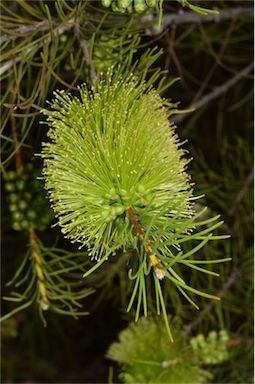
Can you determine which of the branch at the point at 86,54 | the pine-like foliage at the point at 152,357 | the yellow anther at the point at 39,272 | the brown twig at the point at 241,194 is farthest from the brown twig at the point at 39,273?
the brown twig at the point at 241,194

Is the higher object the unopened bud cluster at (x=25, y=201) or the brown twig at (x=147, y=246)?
the unopened bud cluster at (x=25, y=201)

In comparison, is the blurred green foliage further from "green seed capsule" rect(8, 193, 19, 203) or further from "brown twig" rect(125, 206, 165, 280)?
"brown twig" rect(125, 206, 165, 280)

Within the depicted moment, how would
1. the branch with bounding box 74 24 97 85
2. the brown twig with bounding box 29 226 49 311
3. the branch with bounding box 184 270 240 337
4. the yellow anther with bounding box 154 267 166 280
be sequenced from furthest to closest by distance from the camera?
1. the branch with bounding box 184 270 240 337
2. the brown twig with bounding box 29 226 49 311
3. the branch with bounding box 74 24 97 85
4. the yellow anther with bounding box 154 267 166 280

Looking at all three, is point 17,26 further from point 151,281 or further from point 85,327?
point 85,327

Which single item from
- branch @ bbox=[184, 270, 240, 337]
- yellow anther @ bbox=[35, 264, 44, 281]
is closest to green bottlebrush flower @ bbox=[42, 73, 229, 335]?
yellow anther @ bbox=[35, 264, 44, 281]

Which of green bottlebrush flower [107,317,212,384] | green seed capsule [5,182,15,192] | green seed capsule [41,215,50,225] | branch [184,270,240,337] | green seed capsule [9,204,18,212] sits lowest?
green bottlebrush flower [107,317,212,384]

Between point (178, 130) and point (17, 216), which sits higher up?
point (178, 130)

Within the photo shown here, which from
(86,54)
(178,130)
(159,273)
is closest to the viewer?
(159,273)

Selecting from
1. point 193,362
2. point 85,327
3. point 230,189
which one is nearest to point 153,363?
point 193,362

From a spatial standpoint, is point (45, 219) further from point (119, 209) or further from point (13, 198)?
point (119, 209)

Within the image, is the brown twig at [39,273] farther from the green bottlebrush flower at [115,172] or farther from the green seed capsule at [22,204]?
the green bottlebrush flower at [115,172]

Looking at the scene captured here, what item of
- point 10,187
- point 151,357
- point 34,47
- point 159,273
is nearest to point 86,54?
point 34,47
